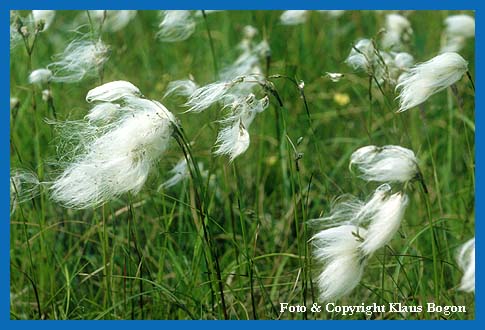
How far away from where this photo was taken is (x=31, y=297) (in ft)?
6.86

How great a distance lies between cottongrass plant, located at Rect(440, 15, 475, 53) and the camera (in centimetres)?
263

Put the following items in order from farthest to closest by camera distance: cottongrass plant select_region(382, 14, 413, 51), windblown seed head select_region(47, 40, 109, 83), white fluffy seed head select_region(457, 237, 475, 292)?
1. cottongrass plant select_region(382, 14, 413, 51)
2. windblown seed head select_region(47, 40, 109, 83)
3. white fluffy seed head select_region(457, 237, 475, 292)

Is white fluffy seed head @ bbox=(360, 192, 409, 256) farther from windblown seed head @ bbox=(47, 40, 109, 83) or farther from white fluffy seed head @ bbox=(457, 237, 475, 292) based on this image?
windblown seed head @ bbox=(47, 40, 109, 83)

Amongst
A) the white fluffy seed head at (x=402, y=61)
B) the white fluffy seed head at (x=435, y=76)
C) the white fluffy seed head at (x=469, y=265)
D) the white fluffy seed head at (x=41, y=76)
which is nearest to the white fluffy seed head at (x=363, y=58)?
the white fluffy seed head at (x=402, y=61)

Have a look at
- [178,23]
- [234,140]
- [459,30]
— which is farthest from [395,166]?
[459,30]

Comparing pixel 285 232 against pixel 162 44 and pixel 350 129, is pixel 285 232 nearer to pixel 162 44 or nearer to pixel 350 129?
pixel 350 129

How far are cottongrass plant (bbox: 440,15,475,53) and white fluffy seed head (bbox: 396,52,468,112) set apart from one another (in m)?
1.02

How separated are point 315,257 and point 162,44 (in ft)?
5.46

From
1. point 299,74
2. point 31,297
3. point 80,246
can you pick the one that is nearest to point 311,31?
point 299,74

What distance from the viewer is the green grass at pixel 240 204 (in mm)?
1897

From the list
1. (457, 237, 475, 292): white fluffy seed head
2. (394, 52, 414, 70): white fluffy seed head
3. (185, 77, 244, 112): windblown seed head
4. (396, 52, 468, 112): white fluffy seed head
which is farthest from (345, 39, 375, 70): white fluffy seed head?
(457, 237, 475, 292): white fluffy seed head

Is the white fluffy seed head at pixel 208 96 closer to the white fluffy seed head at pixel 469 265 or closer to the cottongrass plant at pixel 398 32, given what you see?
the white fluffy seed head at pixel 469 265

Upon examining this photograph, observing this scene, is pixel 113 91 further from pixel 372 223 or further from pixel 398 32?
pixel 398 32

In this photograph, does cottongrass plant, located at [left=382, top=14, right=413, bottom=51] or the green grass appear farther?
cottongrass plant, located at [left=382, top=14, right=413, bottom=51]
